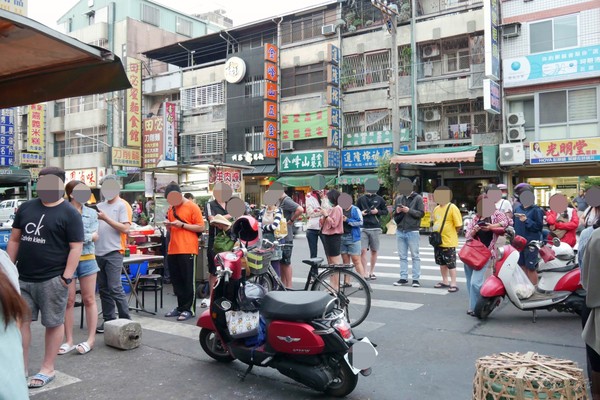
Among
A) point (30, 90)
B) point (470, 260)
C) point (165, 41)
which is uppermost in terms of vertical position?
point (165, 41)

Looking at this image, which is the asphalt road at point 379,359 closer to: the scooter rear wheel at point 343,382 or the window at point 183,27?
the scooter rear wheel at point 343,382

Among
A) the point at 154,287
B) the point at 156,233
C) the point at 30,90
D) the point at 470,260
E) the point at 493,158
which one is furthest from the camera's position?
the point at 493,158

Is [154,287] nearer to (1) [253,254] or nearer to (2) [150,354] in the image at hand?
(2) [150,354]

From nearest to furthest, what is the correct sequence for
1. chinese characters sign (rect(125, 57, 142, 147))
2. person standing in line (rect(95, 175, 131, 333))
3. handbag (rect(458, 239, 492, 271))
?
person standing in line (rect(95, 175, 131, 333)), handbag (rect(458, 239, 492, 271)), chinese characters sign (rect(125, 57, 142, 147))

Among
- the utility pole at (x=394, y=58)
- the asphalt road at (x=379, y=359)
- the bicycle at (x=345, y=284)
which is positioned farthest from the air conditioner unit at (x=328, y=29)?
the bicycle at (x=345, y=284)

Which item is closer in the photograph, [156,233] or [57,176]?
[57,176]

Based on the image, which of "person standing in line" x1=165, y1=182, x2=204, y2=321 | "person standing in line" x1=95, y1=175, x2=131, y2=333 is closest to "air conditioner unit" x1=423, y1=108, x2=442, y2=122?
"person standing in line" x1=165, y1=182, x2=204, y2=321

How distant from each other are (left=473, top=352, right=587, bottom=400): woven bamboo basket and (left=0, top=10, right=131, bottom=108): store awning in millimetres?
3305

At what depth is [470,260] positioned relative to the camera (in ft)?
20.9

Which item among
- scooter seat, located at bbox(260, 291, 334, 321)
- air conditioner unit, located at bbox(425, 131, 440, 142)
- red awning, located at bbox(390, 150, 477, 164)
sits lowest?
scooter seat, located at bbox(260, 291, 334, 321)

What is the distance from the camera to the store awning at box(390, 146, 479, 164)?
19703mm

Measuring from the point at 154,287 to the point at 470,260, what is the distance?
4652 millimetres

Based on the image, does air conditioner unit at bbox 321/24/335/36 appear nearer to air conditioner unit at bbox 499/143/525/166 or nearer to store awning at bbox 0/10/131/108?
air conditioner unit at bbox 499/143/525/166

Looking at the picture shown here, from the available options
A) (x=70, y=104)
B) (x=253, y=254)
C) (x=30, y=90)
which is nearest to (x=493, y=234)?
(x=253, y=254)
